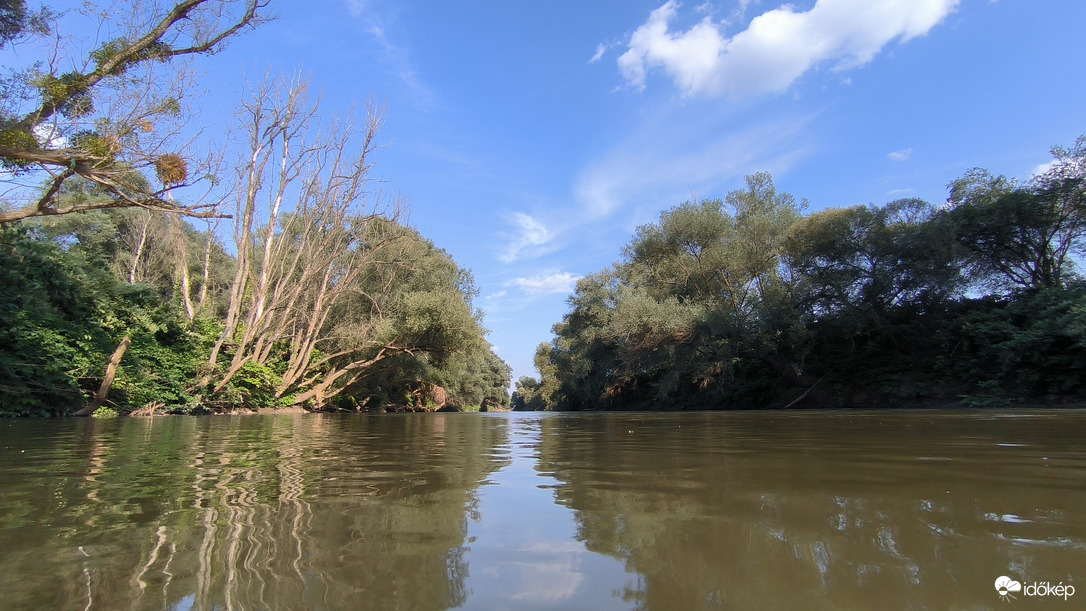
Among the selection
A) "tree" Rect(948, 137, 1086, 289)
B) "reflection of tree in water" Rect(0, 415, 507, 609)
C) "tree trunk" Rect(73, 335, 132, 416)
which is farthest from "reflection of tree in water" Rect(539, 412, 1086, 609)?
"tree" Rect(948, 137, 1086, 289)

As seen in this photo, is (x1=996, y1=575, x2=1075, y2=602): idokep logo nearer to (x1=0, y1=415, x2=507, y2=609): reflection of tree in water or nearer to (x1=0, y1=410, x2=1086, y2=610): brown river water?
(x1=0, y1=410, x2=1086, y2=610): brown river water

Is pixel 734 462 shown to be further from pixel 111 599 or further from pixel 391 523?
pixel 111 599

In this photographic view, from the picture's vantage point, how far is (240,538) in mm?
1802

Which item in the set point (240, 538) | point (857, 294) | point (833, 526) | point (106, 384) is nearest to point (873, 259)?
point (857, 294)

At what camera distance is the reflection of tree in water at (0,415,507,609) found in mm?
1326

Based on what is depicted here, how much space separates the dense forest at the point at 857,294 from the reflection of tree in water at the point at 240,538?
20.1 m

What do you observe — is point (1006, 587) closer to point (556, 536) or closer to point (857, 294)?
point (556, 536)

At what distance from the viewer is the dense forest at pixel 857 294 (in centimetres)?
2048

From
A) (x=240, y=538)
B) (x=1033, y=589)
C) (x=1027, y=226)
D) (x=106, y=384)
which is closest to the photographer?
(x=1033, y=589)

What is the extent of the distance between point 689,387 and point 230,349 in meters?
22.0

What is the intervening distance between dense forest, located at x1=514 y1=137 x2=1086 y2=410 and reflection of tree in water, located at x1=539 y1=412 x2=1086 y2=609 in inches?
751

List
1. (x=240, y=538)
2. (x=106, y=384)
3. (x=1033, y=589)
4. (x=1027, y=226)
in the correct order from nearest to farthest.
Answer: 1. (x=1033, y=589)
2. (x=240, y=538)
3. (x=106, y=384)
4. (x=1027, y=226)

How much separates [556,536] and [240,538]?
112 cm

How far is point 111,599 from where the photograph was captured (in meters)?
1.28
